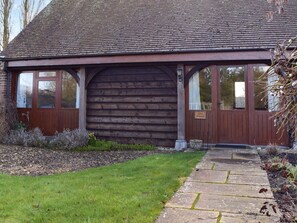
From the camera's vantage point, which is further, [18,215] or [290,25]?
[290,25]

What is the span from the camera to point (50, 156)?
21.2 feet

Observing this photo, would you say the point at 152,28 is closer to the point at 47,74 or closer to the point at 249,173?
the point at 47,74

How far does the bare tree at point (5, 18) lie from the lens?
56.1 feet

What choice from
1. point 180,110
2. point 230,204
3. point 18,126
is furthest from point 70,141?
point 230,204

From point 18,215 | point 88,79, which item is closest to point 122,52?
point 88,79

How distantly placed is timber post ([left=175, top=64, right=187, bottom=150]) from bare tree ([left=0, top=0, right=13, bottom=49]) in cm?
1393

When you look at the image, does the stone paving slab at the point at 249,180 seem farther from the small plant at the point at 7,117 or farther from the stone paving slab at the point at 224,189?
the small plant at the point at 7,117

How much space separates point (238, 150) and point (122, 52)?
4.07 m

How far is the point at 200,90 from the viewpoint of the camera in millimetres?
8227

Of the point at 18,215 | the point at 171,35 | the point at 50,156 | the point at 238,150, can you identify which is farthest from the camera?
the point at 171,35

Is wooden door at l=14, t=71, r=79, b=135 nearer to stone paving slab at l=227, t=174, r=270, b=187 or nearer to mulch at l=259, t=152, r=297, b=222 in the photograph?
stone paving slab at l=227, t=174, r=270, b=187

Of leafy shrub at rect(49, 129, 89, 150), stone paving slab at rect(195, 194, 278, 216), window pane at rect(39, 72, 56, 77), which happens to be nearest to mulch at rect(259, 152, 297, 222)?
stone paving slab at rect(195, 194, 278, 216)

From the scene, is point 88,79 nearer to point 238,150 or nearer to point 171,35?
point 171,35

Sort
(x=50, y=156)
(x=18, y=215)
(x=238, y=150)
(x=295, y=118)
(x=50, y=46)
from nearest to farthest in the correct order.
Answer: (x=295, y=118)
(x=18, y=215)
(x=50, y=156)
(x=238, y=150)
(x=50, y=46)
